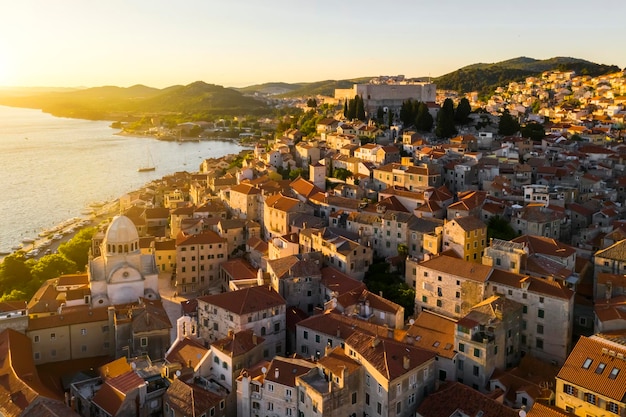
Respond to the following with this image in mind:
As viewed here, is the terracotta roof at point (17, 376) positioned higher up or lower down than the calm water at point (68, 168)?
higher up

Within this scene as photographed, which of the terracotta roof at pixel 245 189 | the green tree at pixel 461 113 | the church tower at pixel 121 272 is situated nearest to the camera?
the church tower at pixel 121 272

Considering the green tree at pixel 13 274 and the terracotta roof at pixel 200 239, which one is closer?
the terracotta roof at pixel 200 239

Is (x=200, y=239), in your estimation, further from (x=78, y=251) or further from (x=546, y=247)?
(x=546, y=247)

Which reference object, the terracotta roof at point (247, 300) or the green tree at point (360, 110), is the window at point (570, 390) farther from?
the green tree at point (360, 110)

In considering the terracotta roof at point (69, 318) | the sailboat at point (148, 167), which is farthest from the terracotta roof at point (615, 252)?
the sailboat at point (148, 167)

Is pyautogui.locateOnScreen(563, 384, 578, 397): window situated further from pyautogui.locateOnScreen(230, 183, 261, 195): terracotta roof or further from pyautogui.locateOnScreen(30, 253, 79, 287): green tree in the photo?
pyautogui.locateOnScreen(30, 253, 79, 287): green tree

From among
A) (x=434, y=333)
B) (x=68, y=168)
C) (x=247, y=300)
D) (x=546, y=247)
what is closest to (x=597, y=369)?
(x=434, y=333)
